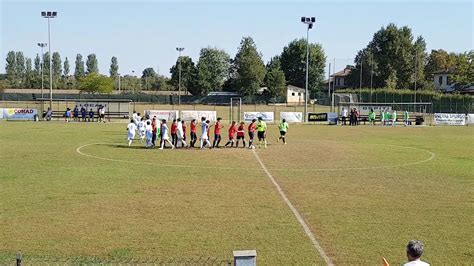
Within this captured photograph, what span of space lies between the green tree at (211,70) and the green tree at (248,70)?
21.0 feet

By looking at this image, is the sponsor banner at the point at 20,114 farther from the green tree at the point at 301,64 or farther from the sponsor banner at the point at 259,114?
the green tree at the point at 301,64

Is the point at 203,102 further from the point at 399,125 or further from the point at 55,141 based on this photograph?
the point at 55,141

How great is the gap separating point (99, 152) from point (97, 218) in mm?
13725

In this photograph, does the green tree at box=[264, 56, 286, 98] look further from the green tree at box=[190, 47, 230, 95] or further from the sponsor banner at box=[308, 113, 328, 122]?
the sponsor banner at box=[308, 113, 328, 122]

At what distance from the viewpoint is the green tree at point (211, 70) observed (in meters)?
104

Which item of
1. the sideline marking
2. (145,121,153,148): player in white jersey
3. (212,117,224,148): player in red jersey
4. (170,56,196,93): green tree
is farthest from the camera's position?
(170,56,196,93): green tree

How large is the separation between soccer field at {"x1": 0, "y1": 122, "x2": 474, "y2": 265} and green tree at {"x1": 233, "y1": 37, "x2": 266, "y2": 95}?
74.2 meters

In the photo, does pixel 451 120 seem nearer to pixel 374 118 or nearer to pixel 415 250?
pixel 374 118

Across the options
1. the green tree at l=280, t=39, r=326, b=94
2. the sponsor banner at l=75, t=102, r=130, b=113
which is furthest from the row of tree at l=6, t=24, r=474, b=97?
the sponsor banner at l=75, t=102, r=130, b=113

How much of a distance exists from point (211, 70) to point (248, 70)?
1220 cm

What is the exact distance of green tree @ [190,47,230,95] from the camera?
104 meters

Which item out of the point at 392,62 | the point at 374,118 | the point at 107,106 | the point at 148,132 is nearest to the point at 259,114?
the point at 374,118

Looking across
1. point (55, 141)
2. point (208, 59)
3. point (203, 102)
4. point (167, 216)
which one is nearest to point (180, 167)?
point (167, 216)

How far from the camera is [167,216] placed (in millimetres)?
12625
